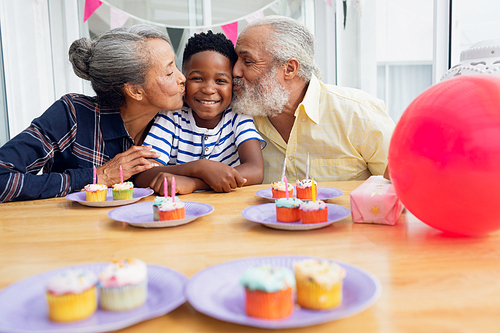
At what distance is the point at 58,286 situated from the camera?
1.89 ft

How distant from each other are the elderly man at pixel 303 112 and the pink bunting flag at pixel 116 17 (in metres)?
2.79

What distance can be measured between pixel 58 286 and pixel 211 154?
1.59m

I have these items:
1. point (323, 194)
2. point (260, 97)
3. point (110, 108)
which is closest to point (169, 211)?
point (323, 194)

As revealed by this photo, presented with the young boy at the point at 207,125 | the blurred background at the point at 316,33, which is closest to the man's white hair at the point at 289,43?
the young boy at the point at 207,125

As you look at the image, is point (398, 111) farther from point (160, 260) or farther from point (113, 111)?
point (160, 260)

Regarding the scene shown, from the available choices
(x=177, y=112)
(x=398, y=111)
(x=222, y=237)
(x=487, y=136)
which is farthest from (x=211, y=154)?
(x=398, y=111)

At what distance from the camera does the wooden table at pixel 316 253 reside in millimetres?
561

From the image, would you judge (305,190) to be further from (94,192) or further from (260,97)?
(260,97)

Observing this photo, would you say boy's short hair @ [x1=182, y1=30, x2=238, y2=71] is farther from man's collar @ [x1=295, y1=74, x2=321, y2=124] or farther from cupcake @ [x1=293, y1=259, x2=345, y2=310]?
cupcake @ [x1=293, y1=259, x2=345, y2=310]

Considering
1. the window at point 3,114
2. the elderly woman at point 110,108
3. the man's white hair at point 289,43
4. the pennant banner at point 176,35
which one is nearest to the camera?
the elderly woman at point 110,108

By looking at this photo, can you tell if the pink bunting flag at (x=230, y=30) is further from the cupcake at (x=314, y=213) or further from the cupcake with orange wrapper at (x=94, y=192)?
the cupcake at (x=314, y=213)

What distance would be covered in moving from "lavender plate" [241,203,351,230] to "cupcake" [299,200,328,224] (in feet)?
0.08

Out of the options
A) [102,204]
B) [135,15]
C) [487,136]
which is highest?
[135,15]

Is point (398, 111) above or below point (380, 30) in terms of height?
below
